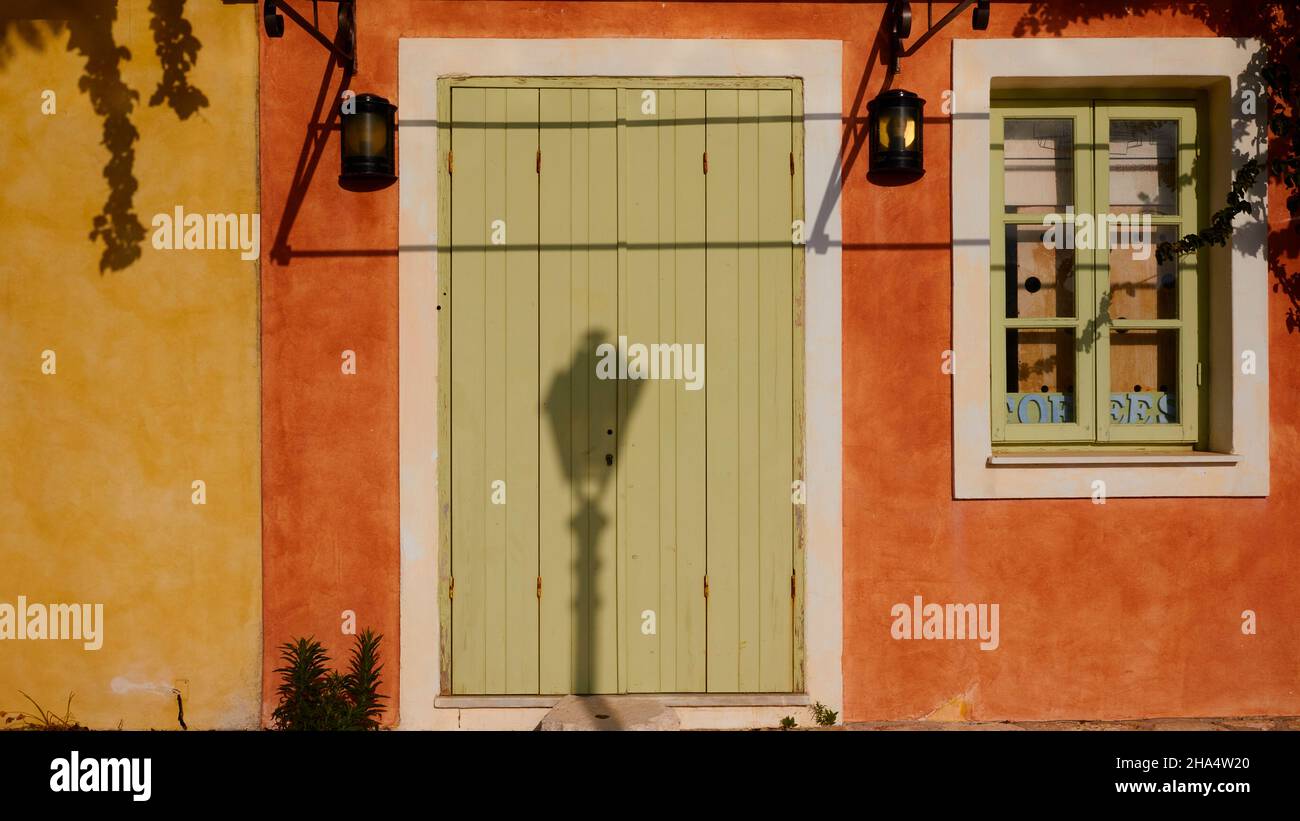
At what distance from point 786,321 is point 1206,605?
8.71ft

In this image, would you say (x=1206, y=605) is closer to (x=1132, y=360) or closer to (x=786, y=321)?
(x=1132, y=360)

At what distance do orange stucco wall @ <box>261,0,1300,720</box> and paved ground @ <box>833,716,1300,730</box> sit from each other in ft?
0.17

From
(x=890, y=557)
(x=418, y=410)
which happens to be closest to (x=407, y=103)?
(x=418, y=410)

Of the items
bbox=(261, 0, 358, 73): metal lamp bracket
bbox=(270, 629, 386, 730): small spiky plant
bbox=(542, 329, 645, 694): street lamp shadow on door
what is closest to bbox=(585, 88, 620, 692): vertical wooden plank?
bbox=(542, 329, 645, 694): street lamp shadow on door

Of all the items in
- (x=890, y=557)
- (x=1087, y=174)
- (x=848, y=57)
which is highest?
(x=848, y=57)

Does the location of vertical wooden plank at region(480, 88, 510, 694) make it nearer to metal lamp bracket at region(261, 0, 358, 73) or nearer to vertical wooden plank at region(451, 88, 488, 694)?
vertical wooden plank at region(451, 88, 488, 694)

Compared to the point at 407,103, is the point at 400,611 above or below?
below

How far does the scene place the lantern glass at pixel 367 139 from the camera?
4129mm

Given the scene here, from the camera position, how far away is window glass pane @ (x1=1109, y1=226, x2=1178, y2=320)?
449 centimetres

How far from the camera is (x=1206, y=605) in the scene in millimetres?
4328

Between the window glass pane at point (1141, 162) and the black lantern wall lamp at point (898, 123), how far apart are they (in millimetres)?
1094

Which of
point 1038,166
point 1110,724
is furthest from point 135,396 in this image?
point 1110,724

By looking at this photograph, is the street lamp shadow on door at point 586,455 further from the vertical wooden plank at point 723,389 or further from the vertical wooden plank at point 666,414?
the vertical wooden plank at point 723,389

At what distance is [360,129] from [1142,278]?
4205mm
